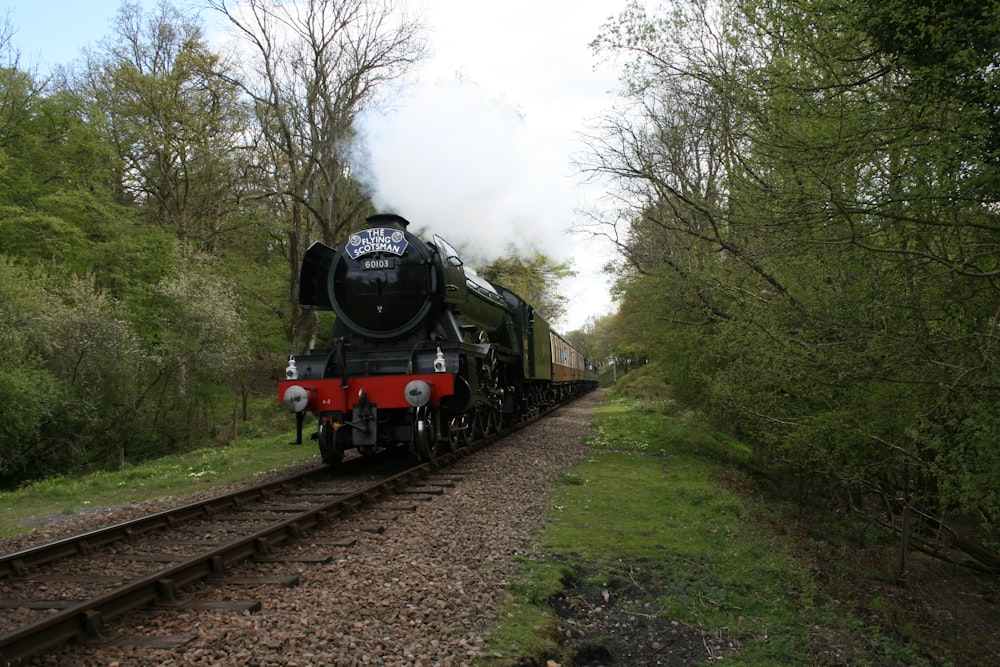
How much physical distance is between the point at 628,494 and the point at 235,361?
14248 mm

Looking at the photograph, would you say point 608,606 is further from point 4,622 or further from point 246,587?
point 4,622

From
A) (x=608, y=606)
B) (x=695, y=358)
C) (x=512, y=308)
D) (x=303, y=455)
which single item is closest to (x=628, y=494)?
(x=608, y=606)

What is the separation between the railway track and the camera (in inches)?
141

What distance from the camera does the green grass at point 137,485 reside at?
312 inches

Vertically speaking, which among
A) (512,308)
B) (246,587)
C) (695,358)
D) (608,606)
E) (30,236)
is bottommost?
(608,606)

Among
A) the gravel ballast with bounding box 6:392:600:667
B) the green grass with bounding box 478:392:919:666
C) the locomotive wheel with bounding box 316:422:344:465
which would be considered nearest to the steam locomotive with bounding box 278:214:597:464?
the locomotive wheel with bounding box 316:422:344:465

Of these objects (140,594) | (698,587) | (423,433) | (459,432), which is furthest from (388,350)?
(140,594)

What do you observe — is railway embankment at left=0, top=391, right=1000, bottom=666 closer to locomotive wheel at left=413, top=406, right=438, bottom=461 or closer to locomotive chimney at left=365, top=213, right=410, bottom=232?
locomotive wheel at left=413, top=406, right=438, bottom=461

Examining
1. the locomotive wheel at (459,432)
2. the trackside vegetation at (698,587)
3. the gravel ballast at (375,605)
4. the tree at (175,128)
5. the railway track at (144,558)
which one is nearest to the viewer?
the gravel ballast at (375,605)

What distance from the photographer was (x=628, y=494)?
327 inches

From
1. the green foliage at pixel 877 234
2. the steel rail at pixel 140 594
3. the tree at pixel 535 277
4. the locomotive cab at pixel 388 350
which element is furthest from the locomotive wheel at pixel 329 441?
the tree at pixel 535 277

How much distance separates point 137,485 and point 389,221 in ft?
16.7

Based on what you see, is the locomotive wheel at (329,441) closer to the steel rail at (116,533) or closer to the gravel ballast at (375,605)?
the steel rail at (116,533)

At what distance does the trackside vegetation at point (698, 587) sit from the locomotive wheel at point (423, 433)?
6.21 ft
